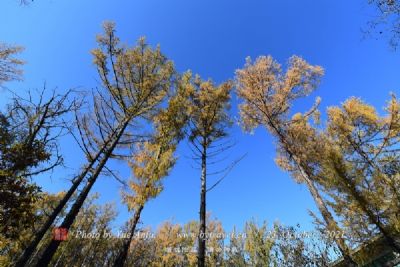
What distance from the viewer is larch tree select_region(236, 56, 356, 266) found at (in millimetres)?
12453

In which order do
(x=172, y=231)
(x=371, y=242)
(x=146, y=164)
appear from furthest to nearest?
(x=172, y=231), (x=146, y=164), (x=371, y=242)

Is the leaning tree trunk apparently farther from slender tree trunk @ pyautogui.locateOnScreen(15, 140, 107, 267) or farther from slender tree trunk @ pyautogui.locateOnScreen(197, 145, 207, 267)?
slender tree trunk @ pyautogui.locateOnScreen(197, 145, 207, 267)

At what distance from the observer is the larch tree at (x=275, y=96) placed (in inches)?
490

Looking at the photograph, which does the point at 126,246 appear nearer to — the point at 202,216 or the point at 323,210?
the point at 202,216

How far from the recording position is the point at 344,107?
485 inches

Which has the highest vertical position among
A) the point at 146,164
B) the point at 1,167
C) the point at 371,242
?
the point at 146,164

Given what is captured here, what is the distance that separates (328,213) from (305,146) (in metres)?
4.33

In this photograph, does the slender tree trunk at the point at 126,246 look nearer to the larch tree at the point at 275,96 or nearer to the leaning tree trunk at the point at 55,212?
the leaning tree trunk at the point at 55,212

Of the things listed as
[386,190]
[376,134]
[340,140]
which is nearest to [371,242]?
[386,190]

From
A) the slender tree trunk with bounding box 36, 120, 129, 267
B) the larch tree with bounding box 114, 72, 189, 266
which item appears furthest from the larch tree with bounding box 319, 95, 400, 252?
the slender tree trunk with bounding box 36, 120, 129, 267

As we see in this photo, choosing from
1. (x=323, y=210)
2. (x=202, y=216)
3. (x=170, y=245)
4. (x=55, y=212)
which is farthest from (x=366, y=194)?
(x=170, y=245)

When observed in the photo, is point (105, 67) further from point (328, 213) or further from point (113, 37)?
point (328, 213)

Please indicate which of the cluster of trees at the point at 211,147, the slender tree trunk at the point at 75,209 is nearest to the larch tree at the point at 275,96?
the cluster of trees at the point at 211,147

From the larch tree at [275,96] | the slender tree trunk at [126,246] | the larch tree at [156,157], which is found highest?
the larch tree at [275,96]
